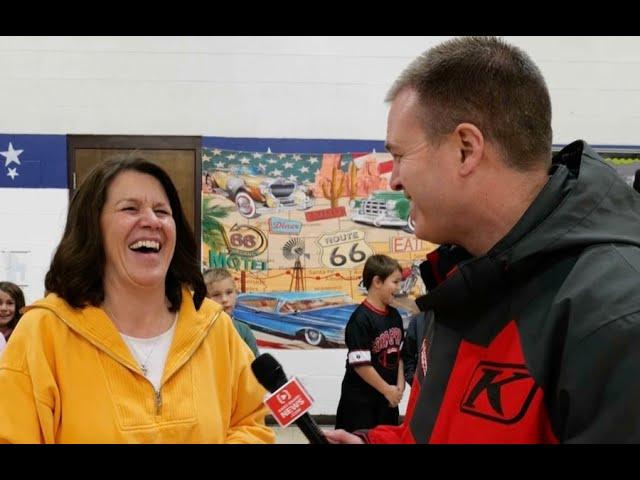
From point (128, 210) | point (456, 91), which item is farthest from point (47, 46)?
point (456, 91)

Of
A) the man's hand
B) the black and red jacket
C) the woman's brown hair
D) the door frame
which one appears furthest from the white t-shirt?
the door frame

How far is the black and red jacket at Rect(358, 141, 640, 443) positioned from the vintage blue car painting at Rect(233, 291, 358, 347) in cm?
409

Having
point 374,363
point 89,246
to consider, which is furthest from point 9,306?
point 89,246

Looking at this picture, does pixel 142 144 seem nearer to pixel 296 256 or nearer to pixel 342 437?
pixel 296 256

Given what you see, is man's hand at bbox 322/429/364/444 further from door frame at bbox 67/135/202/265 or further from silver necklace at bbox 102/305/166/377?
door frame at bbox 67/135/202/265

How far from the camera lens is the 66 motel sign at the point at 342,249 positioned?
5305 mm

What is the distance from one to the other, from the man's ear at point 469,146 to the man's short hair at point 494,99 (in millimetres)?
15

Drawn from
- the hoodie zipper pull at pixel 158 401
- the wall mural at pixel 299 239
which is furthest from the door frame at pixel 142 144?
the hoodie zipper pull at pixel 158 401

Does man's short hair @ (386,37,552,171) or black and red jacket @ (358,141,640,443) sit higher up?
man's short hair @ (386,37,552,171)

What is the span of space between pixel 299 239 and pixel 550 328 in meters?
4.41

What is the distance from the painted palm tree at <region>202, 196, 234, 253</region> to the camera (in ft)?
17.2
